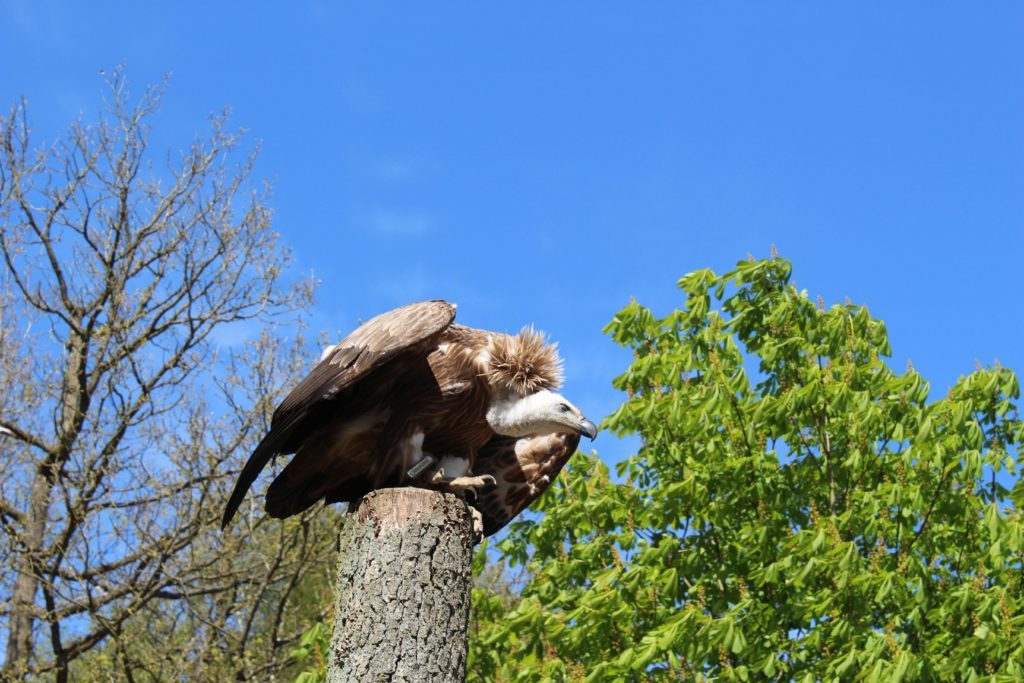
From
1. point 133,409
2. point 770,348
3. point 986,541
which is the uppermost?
point 133,409

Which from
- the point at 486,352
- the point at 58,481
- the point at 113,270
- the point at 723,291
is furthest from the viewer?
the point at 113,270

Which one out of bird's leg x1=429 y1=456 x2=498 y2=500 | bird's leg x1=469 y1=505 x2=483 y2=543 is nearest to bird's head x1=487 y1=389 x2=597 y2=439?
bird's leg x1=429 y1=456 x2=498 y2=500

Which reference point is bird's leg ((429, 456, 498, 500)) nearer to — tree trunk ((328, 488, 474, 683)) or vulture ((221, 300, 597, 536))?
vulture ((221, 300, 597, 536))

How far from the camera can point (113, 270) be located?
1404 centimetres

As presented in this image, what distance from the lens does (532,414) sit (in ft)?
15.2

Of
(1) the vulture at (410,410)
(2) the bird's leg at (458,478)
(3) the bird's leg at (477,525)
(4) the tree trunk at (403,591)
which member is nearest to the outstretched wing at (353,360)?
(1) the vulture at (410,410)

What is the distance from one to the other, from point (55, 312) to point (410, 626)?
11.6 meters

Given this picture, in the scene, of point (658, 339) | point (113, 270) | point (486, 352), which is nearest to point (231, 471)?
point (113, 270)

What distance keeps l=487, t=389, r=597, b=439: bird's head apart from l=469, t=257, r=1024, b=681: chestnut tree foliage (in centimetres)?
343

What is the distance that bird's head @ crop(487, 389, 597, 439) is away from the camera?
15.2 ft

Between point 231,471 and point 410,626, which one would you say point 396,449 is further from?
Answer: point 231,471

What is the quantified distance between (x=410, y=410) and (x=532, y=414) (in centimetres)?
53

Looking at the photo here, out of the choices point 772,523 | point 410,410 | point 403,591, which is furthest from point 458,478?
point 772,523

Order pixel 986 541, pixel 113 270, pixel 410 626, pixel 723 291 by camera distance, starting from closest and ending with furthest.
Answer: pixel 410 626, pixel 986 541, pixel 723 291, pixel 113 270
